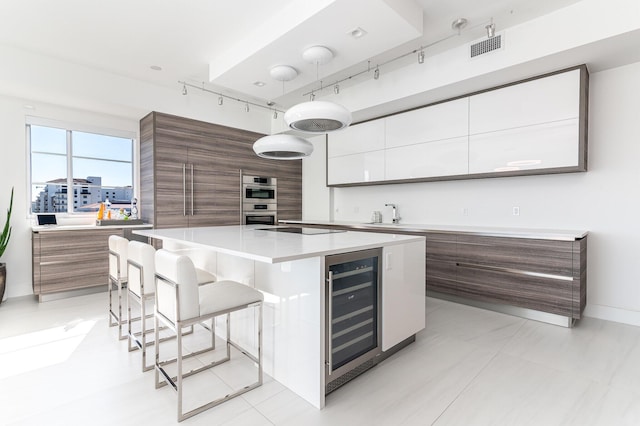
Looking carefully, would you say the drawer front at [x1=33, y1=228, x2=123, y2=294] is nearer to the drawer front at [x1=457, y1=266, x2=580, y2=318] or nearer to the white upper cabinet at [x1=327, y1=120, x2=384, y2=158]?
the white upper cabinet at [x1=327, y1=120, x2=384, y2=158]

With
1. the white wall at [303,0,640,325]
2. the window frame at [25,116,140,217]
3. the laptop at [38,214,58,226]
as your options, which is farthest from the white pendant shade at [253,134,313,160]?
the laptop at [38,214,58,226]

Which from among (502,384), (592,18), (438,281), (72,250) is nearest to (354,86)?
(592,18)

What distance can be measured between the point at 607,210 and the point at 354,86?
3137 millimetres

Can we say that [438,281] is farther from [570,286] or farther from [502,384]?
[502,384]

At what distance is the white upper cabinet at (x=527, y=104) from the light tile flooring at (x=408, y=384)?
2.01 metres

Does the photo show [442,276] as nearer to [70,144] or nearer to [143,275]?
[143,275]

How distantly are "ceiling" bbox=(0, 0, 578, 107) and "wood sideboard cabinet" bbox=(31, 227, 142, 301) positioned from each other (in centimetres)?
208

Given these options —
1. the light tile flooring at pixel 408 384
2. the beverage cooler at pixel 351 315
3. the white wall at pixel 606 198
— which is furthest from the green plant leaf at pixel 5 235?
the white wall at pixel 606 198

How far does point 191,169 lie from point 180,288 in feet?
10.9

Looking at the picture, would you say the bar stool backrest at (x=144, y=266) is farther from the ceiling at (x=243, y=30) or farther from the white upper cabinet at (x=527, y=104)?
the white upper cabinet at (x=527, y=104)

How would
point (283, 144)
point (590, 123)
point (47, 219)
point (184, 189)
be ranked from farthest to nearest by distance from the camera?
point (184, 189), point (47, 219), point (590, 123), point (283, 144)

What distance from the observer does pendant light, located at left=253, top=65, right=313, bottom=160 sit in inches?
110

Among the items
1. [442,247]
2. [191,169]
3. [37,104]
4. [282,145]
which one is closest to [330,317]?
[282,145]

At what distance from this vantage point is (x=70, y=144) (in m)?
4.19
